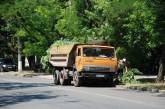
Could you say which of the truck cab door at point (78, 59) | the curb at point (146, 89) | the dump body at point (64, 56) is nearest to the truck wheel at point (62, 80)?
the dump body at point (64, 56)

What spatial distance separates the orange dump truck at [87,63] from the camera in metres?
32.0

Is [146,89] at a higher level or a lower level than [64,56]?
lower

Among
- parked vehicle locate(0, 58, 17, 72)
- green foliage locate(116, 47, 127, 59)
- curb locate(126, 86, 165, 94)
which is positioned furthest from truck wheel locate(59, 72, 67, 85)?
parked vehicle locate(0, 58, 17, 72)

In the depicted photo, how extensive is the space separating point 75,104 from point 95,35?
20245mm

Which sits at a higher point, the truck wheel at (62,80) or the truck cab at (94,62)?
the truck cab at (94,62)

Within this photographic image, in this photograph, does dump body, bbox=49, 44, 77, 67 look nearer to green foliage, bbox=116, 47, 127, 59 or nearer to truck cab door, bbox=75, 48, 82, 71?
truck cab door, bbox=75, 48, 82, 71

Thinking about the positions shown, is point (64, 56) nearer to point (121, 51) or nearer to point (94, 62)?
point (94, 62)

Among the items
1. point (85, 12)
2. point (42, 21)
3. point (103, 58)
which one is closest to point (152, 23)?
point (103, 58)

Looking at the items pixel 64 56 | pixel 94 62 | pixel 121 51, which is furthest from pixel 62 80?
pixel 121 51

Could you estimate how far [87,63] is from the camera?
32.0 meters

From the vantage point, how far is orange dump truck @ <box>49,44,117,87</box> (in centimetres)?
3200

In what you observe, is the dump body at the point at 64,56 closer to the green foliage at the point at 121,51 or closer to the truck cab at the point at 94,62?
the truck cab at the point at 94,62

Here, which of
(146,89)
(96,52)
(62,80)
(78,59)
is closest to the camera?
(146,89)

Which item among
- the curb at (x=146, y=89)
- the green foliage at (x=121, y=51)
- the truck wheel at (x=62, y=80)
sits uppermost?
the green foliage at (x=121, y=51)
